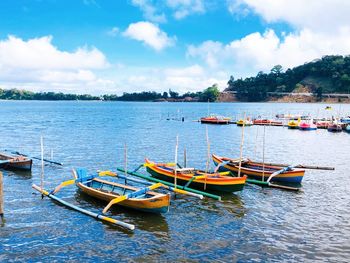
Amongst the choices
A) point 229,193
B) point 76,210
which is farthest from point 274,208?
point 76,210

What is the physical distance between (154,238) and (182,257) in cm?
284

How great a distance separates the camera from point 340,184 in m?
33.8

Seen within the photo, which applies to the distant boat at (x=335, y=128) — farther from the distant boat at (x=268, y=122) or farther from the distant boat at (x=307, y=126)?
the distant boat at (x=268, y=122)

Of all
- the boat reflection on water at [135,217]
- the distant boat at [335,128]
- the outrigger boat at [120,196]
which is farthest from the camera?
the distant boat at [335,128]

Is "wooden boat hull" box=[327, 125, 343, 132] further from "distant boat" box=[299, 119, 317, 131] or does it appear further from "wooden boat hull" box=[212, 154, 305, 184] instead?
"wooden boat hull" box=[212, 154, 305, 184]

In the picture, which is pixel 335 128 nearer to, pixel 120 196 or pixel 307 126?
pixel 307 126

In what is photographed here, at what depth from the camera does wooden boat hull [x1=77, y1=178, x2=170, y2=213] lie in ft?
76.4

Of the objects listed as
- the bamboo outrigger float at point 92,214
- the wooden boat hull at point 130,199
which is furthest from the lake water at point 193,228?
the wooden boat hull at point 130,199

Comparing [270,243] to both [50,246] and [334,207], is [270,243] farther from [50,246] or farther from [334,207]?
[50,246]

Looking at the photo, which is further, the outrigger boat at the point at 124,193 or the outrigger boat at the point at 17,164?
the outrigger boat at the point at 17,164

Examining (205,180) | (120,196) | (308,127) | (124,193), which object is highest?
(308,127)

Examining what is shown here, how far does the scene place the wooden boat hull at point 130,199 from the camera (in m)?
23.3

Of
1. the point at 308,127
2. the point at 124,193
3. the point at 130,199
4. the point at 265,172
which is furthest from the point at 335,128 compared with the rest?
the point at 130,199

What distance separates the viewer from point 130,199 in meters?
24.2
